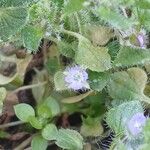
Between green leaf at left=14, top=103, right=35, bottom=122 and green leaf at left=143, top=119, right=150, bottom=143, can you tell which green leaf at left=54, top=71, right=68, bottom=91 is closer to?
green leaf at left=14, top=103, right=35, bottom=122

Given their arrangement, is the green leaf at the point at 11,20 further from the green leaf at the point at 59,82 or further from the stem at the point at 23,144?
the stem at the point at 23,144

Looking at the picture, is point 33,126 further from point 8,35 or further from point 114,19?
point 114,19

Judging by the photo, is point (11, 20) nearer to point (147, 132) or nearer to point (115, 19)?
point (115, 19)

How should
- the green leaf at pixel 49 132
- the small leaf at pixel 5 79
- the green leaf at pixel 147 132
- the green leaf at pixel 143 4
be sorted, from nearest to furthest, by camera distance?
the green leaf at pixel 147 132, the green leaf at pixel 143 4, the green leaf at pixel 49 132, the small leaf at pixel 5 79

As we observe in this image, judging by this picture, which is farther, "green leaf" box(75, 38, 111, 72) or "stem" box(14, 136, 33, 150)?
"stem" box(14, 136, 33, 150)

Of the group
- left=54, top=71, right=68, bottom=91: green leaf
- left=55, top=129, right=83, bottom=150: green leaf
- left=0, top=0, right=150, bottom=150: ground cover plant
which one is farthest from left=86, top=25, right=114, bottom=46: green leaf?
left=55, top=129, right=83, bottom=150: green leaf

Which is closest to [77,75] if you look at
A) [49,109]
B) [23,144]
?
[49,109]

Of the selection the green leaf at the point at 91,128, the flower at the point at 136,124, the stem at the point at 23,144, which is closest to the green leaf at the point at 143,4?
the flower at the point at 136,124
